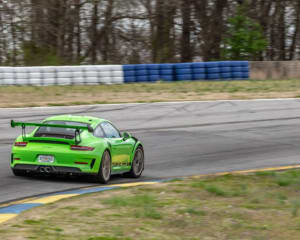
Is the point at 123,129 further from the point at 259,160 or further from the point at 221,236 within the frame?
the point at 221,236

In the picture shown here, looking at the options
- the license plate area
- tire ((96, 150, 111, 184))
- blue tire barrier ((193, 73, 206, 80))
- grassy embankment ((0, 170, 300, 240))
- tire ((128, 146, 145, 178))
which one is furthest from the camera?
blue tire barrier ((193, 73, 206, 80))

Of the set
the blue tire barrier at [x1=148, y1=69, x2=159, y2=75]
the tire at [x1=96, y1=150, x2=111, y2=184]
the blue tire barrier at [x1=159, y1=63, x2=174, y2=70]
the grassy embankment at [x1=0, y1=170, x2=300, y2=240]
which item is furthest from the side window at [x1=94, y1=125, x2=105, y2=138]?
the blue tire barrier at [x1=159, y1=63, x2=174, y2=70]

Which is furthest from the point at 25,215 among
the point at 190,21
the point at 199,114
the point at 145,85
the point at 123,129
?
the point at 190,21

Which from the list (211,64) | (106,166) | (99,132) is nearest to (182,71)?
(211,64)

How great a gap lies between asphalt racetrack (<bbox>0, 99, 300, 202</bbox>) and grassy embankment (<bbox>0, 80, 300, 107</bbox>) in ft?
5.36

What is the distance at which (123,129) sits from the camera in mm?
18688

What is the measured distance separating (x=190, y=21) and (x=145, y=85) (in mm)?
10546

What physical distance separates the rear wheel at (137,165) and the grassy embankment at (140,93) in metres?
9.54

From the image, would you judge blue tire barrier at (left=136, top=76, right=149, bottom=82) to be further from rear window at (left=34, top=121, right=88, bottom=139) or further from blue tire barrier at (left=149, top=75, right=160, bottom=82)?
rear window at (left=34, top=121, right=88, bottom=139)

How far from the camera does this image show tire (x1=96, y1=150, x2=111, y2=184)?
10.5 meters

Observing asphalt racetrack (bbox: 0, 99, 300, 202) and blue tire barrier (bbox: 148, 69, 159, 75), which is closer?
asphalt racetrack (bbox: 0, 99, 300, 202)

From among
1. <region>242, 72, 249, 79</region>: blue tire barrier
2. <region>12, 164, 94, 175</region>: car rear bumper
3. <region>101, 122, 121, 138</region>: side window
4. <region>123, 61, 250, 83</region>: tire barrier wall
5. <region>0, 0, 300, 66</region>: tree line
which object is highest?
<region>0, 0, 300, 66</region>: tree line

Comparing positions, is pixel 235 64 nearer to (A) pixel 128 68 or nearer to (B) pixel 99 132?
(A) pixel 128 68

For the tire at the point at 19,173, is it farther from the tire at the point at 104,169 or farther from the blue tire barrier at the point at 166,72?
the blue tire barrier at the point at 166,72
